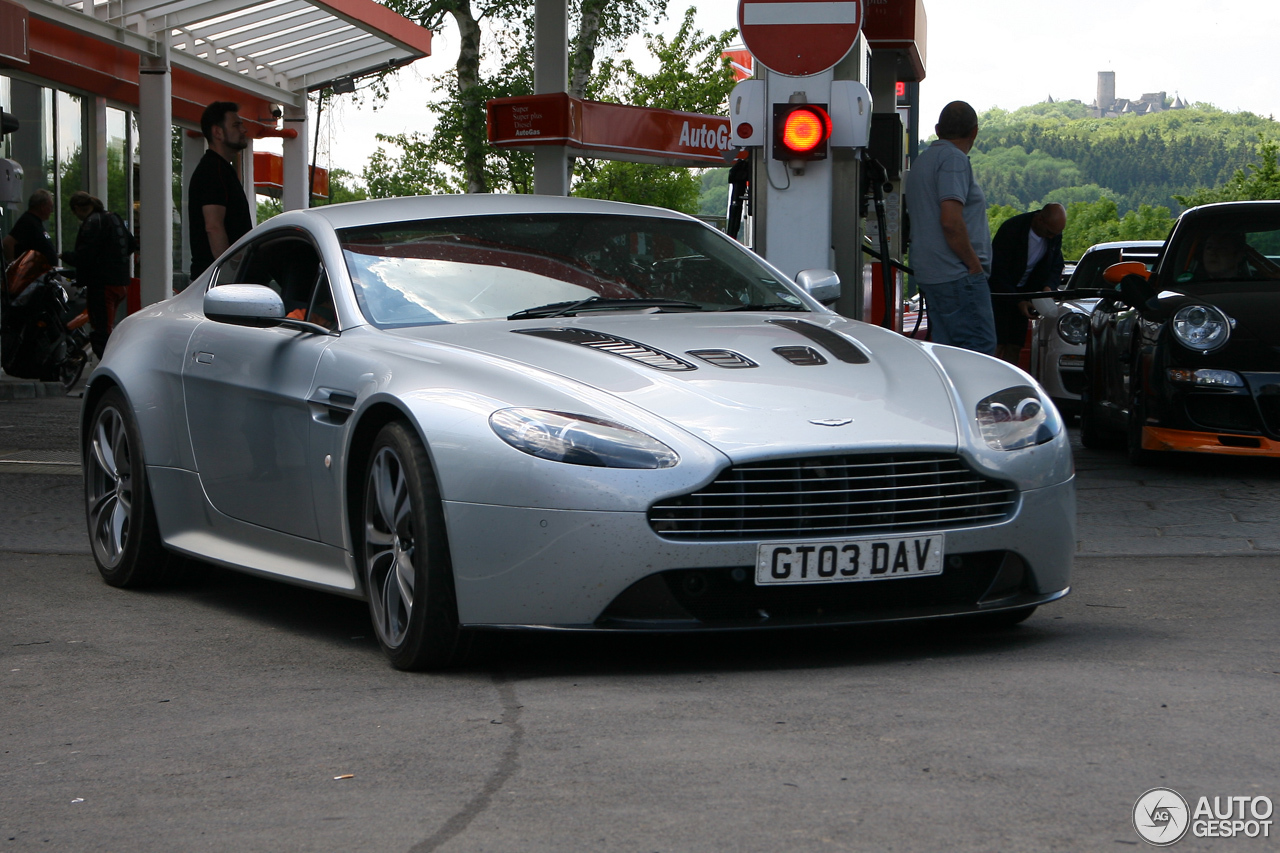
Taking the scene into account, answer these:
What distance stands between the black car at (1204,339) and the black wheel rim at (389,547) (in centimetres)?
547

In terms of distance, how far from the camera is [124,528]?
5.89 m

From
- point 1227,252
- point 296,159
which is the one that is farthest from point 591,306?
point 296,159

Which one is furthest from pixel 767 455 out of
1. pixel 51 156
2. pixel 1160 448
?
pixel 51 156

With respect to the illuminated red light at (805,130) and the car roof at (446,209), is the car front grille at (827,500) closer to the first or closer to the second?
the car roof at (446,209)

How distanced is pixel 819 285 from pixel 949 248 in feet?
10.3

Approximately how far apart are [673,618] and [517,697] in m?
0.43

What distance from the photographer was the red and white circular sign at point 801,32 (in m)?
8.16

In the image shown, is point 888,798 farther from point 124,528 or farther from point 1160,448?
point 1160,448

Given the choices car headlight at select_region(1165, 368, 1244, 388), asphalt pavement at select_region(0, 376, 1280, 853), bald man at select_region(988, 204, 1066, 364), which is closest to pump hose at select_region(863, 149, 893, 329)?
car headlight at select_region(1165, 368, 1244, 388)

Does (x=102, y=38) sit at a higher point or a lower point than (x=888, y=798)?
higher

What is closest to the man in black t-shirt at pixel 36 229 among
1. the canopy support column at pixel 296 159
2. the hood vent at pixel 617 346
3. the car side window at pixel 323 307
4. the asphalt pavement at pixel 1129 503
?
the asphalt pavement at pixel 1129 503

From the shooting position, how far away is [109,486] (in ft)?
19.8

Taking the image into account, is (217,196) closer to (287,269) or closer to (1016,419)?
(287,269)

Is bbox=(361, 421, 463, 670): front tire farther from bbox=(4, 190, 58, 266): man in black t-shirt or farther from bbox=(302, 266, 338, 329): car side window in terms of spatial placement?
bbox=(4, 190, 58, 266): man in black t-shirt
